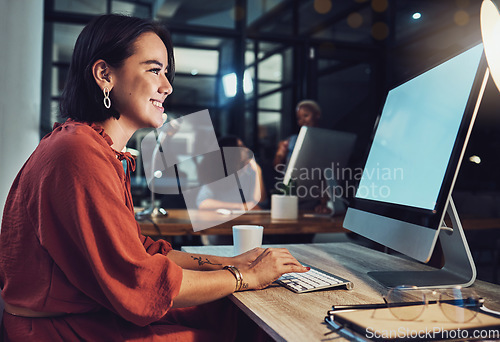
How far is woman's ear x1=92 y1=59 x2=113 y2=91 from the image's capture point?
107cm

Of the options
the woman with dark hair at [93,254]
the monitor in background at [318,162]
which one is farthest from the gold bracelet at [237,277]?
the monitor in background at [318,162]

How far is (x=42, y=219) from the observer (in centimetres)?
83

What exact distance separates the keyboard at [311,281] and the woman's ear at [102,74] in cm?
66

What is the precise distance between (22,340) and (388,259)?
1045mm

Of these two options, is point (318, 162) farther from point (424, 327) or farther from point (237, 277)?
point (424, 327)

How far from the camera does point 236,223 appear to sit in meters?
2.15

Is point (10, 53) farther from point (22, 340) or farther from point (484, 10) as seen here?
point (484, 10)

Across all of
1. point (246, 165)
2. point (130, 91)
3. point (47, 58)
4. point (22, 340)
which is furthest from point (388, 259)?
point (47, 58)

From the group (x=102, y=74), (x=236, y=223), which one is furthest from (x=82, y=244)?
(x=236, y=223)

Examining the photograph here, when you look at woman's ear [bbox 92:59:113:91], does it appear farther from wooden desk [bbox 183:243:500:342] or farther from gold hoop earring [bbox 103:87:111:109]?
wooden desk [bbox 183:243:500:342]

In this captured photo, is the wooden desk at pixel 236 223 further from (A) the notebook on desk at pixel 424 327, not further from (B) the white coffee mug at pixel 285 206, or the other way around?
(A) the notebook on desk at pixel 424 327

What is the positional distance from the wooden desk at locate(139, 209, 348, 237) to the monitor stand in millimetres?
958

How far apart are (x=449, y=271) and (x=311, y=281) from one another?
37cm

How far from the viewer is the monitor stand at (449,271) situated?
1014 millimetres
